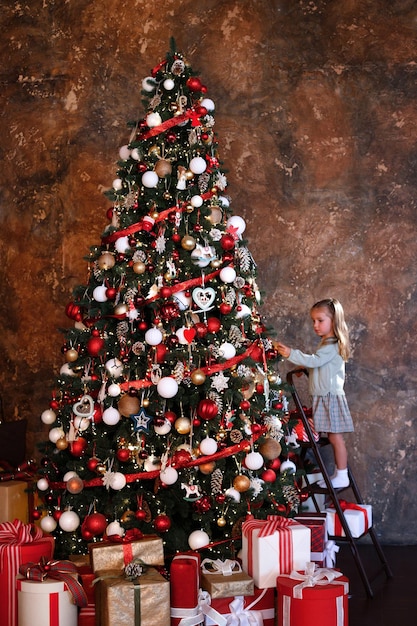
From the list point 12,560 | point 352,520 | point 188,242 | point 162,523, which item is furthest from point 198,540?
point 188,242

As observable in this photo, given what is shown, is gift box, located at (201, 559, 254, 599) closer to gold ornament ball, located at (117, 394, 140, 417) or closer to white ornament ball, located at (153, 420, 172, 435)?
white ornament ball, located at (153, 420, 172, 435)

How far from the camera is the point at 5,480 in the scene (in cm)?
569

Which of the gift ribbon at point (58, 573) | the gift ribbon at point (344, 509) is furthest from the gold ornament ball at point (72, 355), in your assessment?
the gift ribbon at point (344, 509)

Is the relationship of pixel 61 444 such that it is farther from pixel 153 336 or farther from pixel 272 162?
pixel 272 162

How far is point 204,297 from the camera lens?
4.79 m

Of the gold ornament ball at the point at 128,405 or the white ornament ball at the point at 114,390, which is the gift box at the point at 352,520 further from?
the white ornament ball at the point at 114,390

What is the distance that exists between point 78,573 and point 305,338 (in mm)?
2982

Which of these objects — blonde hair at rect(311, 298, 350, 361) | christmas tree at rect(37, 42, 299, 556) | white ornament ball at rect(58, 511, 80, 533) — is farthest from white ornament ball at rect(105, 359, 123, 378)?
blonde hair at rect(311, 298, 350, 361)

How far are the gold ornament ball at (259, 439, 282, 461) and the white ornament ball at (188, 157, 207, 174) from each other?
163 centimetres

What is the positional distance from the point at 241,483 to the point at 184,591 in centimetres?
93

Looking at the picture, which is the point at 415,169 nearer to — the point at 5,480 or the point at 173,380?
the point at 173,380

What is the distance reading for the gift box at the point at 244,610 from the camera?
12.9 ft

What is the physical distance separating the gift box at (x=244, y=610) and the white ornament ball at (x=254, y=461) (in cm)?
80

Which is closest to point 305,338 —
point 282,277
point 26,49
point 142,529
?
point 282,277
